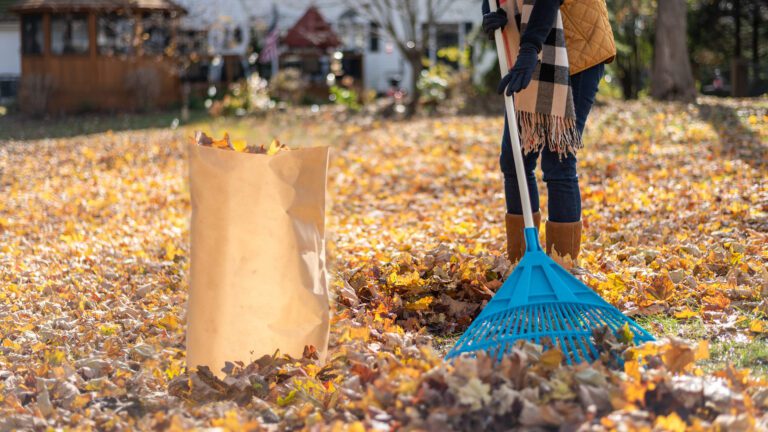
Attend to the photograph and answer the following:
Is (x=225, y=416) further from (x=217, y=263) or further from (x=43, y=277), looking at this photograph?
(x=43, y=277)

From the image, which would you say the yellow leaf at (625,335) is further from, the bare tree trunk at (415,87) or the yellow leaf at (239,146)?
the bare tree trunk at (415,87)

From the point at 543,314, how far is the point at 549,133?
103 cm

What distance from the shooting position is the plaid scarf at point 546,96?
3.87 metres

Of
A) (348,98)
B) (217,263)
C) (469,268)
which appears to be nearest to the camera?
(217,263)

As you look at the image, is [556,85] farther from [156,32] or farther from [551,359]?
[156,32]

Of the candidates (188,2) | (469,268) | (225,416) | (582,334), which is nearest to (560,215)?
(469,268)

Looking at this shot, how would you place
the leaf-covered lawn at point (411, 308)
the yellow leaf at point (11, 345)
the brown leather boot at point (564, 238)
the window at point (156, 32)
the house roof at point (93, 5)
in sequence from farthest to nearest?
the window at point (156, 32) → the house roof at point (93, 5) → the brown leather boot at point (564, 238) → the yellow leaf at point (11, 345) → the leaf-covered lawn at point (411, 308)

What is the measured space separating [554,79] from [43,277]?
10.5 ft

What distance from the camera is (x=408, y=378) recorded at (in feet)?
8.98

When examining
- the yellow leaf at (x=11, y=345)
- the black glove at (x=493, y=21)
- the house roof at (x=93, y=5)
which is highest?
the house roof at (x=93, y=5)

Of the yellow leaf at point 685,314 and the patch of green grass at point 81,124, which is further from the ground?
the patch of green grass at point 81,124

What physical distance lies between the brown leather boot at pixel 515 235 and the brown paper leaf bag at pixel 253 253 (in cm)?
155

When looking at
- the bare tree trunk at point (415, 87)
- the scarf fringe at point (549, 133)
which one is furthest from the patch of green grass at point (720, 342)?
the bare tree trunk at point (415, 87)

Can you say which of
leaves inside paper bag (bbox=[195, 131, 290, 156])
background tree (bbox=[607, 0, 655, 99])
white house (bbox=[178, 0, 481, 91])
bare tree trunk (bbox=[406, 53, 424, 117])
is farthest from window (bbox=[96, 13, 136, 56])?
leaves inside paper bag (bbox=[195, 131, 290, 156])
